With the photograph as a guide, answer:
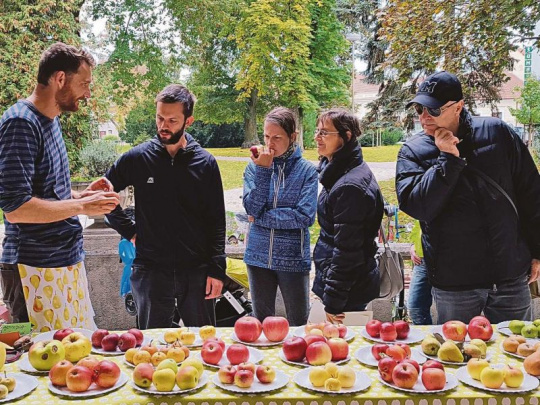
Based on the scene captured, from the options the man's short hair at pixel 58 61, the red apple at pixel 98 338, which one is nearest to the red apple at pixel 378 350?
the red apple at pixel 98 338

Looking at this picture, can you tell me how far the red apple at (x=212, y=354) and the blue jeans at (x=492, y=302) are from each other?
2.77 ft

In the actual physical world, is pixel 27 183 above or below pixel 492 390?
above

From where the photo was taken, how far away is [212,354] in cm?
156

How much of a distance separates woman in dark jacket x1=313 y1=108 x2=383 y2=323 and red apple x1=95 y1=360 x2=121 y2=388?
0.89 metres

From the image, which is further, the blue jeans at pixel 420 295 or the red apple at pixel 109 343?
the blue jeans at pixel 420 295

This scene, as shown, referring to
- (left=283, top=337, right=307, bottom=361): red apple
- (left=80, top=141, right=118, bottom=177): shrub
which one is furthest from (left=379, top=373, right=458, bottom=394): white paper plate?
(left=80, top=141, right=118, bottom=177): shrub

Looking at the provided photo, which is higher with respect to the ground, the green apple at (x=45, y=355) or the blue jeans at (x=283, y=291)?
the green apple at (x=45, y=355)

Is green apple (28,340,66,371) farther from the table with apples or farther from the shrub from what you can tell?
the shrub

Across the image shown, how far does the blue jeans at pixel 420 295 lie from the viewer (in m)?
2.74

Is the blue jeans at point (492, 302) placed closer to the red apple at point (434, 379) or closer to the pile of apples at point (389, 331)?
the pile of apples at point (389, 331)

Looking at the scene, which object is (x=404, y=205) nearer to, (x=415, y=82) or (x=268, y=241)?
(x=268, y=241)

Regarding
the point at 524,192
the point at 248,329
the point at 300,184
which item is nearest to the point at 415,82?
the point at 300,184

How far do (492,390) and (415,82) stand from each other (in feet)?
13.6

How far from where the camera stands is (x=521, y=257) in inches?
78.0
